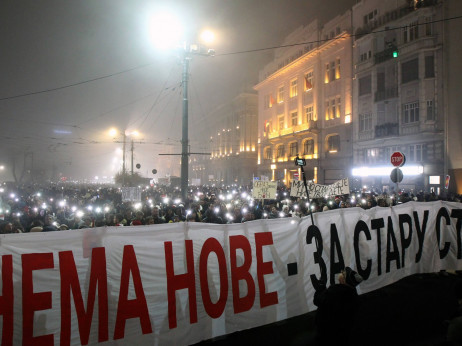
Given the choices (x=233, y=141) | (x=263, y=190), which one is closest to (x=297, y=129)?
(x=233, y=141)

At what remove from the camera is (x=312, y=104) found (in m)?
43.9

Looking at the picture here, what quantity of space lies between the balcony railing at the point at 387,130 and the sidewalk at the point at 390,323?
90.6 feet

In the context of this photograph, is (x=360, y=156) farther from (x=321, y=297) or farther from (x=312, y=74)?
(x=321, y=297)

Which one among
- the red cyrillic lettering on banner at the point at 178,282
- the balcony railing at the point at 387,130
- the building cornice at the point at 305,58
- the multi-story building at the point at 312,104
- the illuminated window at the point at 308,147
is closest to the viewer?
the red cyrillic lettering on banner at the point at 178,282

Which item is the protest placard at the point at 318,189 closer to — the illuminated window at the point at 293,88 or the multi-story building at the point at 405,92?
the multi-story building at the point at 405,92

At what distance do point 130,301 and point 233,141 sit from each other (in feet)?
236

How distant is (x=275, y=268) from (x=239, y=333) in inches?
45.1

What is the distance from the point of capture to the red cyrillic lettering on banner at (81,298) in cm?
391

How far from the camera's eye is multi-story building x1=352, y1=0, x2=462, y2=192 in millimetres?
27844

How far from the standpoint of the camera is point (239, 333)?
5027 millimetres

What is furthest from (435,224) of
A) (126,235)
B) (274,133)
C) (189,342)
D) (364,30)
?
(274,133)

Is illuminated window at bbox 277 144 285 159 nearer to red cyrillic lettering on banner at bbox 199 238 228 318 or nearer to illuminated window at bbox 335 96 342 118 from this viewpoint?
illuminated window at bbox 335 96 342 118

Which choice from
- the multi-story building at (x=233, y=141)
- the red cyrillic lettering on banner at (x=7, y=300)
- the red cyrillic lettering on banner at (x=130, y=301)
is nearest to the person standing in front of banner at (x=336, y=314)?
the red cyrillic lettering on banner at (x=130, y=301)

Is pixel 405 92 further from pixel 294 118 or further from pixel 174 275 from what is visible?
pixel 174 275
